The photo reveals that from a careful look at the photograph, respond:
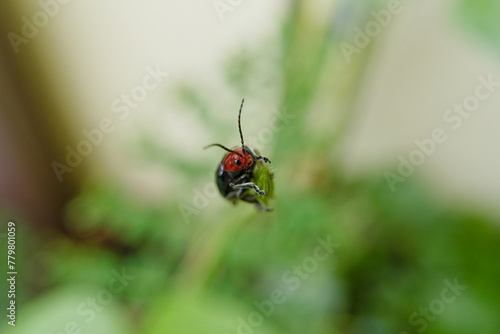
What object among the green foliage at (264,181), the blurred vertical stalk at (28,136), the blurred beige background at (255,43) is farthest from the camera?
the blurred vertical stalk at (28,136)

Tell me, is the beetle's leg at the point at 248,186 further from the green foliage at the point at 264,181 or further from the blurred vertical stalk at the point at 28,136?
the blurred vertical stalk at the point at 28,136

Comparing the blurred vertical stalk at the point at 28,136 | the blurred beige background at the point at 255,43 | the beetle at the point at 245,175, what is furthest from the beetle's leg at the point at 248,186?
the blurred vertical stalk at the point at 28,136

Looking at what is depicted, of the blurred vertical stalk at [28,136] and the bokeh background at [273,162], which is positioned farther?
the blurred vertical stalk at [28,136]

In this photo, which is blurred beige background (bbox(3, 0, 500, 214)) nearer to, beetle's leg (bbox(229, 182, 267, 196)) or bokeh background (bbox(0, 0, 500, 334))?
bokeh background (bbox(0, 0, 500, 334))

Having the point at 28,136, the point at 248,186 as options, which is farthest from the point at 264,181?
the point at 28,136

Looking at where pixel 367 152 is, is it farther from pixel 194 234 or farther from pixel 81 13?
pixel 81 13

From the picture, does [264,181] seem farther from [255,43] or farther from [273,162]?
[255,43]
